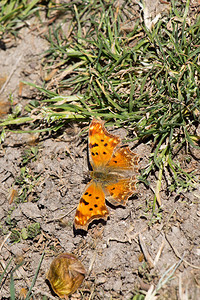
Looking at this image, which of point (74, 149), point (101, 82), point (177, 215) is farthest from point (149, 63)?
point (177, 215)

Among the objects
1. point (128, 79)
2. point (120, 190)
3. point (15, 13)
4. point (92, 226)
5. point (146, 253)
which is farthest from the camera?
point (15, 13)

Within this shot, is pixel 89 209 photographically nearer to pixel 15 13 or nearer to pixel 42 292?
pixel 42 292

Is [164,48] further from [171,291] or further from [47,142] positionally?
[171,291]

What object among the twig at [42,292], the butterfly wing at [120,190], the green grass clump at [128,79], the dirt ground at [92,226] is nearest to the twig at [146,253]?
the dirt ground at [92,226]

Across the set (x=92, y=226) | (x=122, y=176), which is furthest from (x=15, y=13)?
(x=92, y=226)

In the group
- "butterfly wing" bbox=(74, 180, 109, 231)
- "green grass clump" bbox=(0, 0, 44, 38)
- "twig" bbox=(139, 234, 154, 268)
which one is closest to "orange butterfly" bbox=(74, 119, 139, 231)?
"butterfly wing" bbox=(74, 180, 109, 231)

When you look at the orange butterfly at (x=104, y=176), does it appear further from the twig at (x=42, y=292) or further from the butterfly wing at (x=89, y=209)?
the twig at (x=42, y=292)
